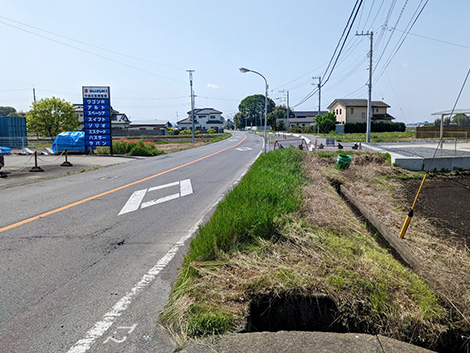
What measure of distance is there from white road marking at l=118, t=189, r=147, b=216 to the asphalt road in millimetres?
22

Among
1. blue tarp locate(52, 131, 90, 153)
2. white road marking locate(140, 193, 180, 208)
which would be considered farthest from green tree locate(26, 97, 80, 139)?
white road marking locate(140, 193, 180, 208)

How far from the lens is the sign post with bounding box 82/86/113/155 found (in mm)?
25141

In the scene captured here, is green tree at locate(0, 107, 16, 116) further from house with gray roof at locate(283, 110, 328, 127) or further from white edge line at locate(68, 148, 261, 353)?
white edge line at locate(68, 148, 261, 353)

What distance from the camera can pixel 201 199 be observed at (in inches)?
369

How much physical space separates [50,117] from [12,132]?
1738cm

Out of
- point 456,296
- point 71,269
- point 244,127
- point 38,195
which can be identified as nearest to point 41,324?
point 71,269

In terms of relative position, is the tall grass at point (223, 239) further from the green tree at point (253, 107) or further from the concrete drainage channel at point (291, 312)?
the green tree at point (253, 107)

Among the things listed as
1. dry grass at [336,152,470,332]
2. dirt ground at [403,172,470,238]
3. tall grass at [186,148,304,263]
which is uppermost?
tall grass at [186,148,304,263]

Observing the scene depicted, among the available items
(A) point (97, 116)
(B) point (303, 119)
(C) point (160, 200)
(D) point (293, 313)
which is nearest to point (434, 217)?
(D) point (293, 313)

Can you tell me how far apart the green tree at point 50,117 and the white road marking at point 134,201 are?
46.3 m

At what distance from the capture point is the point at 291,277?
3738 millimetres

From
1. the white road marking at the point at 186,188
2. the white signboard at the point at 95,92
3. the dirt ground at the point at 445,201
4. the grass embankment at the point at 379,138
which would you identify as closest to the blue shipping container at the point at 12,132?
the white signboard at the point at 95,92

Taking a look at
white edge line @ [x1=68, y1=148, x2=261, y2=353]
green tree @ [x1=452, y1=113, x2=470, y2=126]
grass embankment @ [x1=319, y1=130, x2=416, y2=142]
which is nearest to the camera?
white edge line @ [x1=68, y1=148, x2=261, y2=353]

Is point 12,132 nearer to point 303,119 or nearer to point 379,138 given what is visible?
point 379,138
